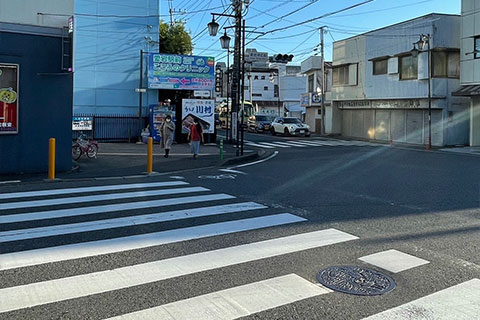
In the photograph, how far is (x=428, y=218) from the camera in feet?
25.4

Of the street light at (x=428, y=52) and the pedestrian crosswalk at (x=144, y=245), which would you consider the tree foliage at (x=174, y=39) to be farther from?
→ the pedestrian crosswalk at (x=144, y=245)

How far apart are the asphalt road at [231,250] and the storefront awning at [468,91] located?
55.2ft

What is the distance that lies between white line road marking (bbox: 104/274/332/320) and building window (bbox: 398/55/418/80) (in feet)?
95.1

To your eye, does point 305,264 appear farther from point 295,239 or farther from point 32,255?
point 32,255

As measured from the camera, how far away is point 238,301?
418 centimetres

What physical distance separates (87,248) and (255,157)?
14608 millimetres

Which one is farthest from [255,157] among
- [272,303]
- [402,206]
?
[272,303]

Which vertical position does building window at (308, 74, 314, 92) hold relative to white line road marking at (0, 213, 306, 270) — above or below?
above

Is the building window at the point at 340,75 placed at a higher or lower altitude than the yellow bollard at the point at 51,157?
higher

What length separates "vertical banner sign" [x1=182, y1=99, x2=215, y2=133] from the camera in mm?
26359

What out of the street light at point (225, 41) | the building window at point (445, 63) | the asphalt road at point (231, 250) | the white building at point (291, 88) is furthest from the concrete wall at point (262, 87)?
the asphalt road at point (231, 250)

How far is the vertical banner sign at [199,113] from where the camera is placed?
86.5 ft

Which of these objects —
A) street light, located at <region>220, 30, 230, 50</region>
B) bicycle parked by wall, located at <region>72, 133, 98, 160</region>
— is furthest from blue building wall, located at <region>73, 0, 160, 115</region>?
bicycle parked by wall, located at <region>72, 133, 98, 160</region>

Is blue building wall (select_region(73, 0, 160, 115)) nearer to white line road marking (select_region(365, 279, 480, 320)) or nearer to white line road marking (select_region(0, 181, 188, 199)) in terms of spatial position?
white line road marking (select_region(0, 181, 188, 199))
